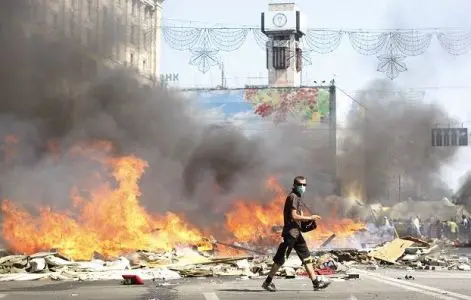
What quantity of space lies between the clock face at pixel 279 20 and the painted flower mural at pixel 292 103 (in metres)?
17.3

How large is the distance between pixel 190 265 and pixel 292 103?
1937 inches

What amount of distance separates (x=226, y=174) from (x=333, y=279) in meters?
17.3

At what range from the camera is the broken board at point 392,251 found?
17.9 m

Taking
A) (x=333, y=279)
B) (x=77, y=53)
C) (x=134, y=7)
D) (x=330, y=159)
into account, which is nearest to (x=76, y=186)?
(x=77, y=53)

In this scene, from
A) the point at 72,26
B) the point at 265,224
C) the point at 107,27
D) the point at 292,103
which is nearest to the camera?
the point at 72,26

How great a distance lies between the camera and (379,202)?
215 ft

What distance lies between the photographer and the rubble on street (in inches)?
549

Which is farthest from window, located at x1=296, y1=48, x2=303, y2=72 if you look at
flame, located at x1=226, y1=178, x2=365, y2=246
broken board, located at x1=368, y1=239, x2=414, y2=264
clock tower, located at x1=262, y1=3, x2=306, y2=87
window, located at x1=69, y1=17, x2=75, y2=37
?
broken board, located at x1=368, y1=239, x2=414, y2=264

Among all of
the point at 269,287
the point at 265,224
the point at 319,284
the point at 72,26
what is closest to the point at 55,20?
the point at 72,26

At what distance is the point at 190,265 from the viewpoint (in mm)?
15664

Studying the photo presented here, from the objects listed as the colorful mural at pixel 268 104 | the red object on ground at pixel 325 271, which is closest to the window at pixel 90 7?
the red object on ground at pixel 325 271

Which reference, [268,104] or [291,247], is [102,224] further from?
[268,104]

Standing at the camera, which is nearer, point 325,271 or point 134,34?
point 325,271

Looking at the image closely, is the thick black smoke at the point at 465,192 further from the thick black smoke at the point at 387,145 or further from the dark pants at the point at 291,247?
the dark pants at the point at 291,247
